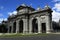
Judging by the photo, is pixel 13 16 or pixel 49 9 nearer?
pixel 49 9

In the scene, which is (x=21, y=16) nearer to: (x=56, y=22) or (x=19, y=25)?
(x=19, y=25)

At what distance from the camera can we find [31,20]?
76.6 metres

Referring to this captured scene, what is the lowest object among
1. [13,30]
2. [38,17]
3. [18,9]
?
[13,30]

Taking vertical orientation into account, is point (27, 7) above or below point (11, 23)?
above

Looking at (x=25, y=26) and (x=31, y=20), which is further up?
(x=31, y=20)

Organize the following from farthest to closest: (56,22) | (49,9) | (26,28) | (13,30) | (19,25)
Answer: (56,22) → (13,30) → (19,25) → (26,28) → (49,9)

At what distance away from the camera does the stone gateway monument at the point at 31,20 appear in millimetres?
69419

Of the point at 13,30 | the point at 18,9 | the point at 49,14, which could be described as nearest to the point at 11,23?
the point at 13,30

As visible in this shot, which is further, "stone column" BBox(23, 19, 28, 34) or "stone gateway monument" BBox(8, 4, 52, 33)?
"stone column" BBox(23, 19, 28, 34)

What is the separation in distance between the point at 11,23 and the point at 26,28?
16.9 meters

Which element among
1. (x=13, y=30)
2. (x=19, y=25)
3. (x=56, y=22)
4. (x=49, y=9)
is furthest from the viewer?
(x=56, y=22)

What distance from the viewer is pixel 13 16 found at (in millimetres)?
86750

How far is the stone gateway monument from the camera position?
69.4 m

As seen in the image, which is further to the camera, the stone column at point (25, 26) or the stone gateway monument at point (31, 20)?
the stone column at point (25, 26)
